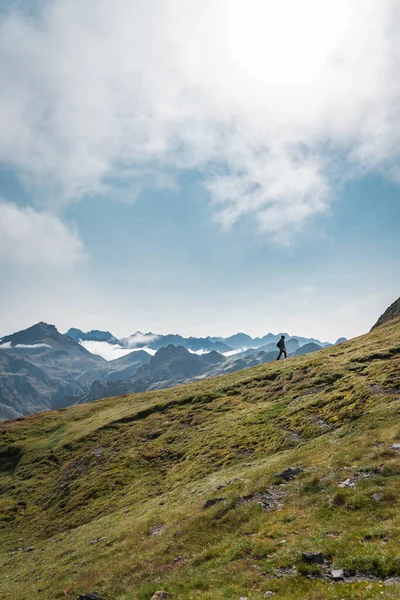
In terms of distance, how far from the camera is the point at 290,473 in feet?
89.5

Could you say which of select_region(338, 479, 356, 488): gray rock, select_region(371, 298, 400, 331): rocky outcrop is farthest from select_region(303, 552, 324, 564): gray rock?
select_region(371, 298, 400, 331): rocky outcrop

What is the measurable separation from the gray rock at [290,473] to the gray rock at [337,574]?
1109cm

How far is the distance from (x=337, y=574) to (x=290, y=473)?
473 inches

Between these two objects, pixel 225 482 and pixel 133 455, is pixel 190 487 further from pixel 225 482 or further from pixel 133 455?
pixel 133 455

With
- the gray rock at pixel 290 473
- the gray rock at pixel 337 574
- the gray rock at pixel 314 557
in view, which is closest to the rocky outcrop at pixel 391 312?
the gray rock at pixel 290 473

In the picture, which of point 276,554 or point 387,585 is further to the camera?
point 276,554

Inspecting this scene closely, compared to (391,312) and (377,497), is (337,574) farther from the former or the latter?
(391,312)

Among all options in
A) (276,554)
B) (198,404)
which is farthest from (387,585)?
(198,404)

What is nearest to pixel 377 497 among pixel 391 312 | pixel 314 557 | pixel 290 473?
pixel 314 557

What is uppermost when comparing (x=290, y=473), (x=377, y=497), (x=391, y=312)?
(x=391, y=312)

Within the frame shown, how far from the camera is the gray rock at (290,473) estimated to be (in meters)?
26.9

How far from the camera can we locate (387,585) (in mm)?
13766

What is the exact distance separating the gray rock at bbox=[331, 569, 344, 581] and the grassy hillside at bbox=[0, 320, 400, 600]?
0.26m

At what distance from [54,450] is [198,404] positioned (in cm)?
2947
